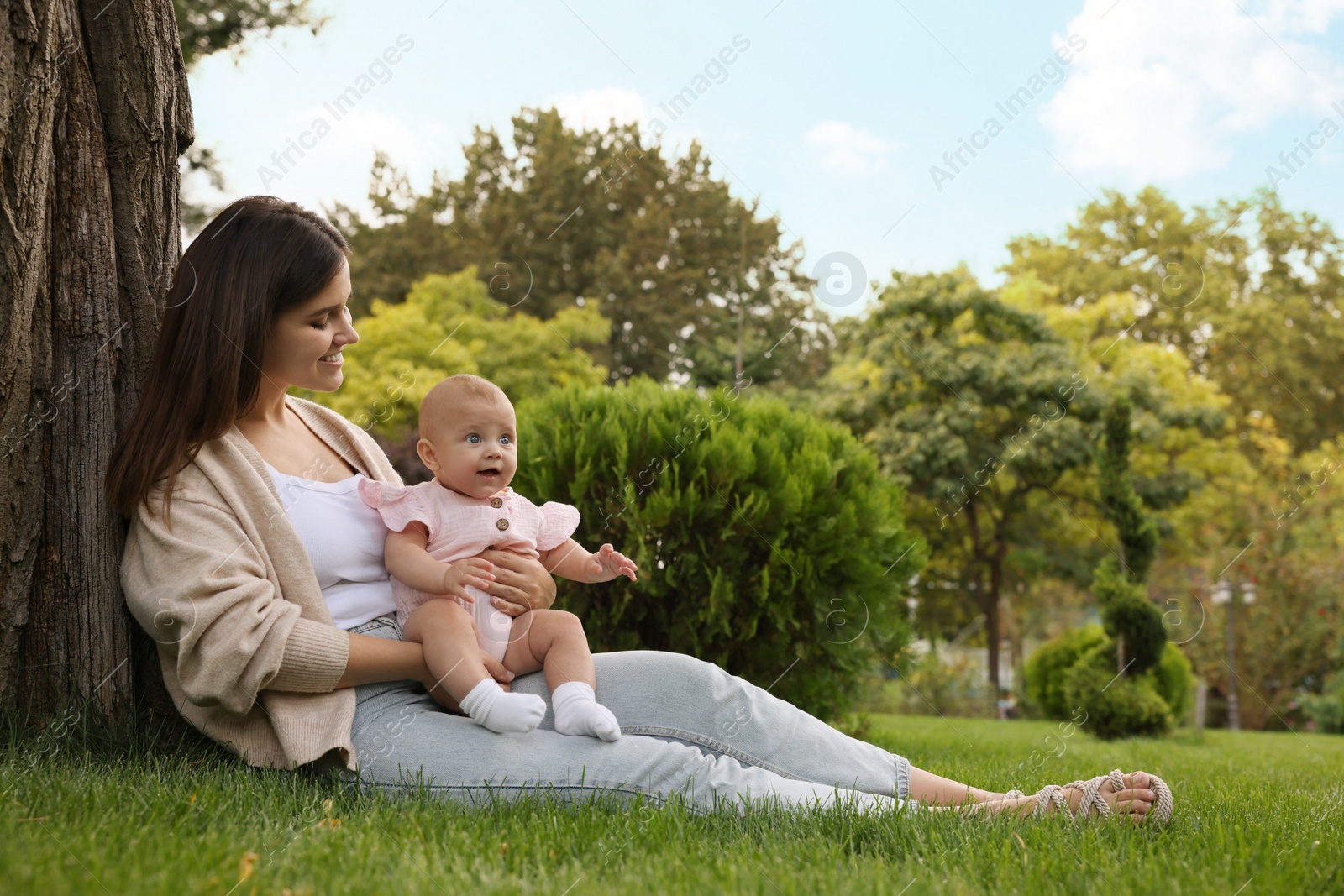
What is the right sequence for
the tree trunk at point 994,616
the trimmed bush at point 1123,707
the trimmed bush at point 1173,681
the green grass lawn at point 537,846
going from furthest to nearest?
the tree trunk at point 994,616 → the trimmed bush at point 1173,681 → the trimmed bush at point 1123,707 → the green grass lawn at point 537,846

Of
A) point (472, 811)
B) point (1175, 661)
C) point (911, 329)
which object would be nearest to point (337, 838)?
point (472, 811)

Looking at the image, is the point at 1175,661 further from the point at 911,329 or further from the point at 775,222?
the point at 775,222

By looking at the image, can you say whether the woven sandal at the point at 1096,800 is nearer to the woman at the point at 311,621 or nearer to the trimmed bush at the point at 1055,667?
the woman at the point at 311,621

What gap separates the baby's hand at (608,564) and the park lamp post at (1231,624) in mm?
19794

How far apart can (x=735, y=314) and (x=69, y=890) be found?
26.8 m

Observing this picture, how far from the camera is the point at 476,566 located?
104 inches

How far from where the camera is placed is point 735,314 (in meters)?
27.8

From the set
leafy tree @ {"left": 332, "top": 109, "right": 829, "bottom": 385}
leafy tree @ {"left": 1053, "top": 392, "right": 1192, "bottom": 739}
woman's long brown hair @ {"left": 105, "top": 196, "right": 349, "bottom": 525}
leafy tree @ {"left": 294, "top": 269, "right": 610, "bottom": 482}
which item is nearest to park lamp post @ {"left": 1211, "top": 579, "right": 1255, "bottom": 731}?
leafy tree @ {"left": 1053, "top": 392, "right": 1192, "bottom": 739}

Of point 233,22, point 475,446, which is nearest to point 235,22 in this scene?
point 233,22

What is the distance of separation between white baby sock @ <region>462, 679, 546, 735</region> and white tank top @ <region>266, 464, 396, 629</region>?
1.58ft

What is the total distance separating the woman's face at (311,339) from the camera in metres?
2.83

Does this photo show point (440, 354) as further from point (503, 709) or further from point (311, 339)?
point (503, 709)

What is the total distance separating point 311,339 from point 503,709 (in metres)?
1.22

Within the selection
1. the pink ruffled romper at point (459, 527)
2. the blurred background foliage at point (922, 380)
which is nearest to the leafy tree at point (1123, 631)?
the blurred background foliage at point (922, 380)
